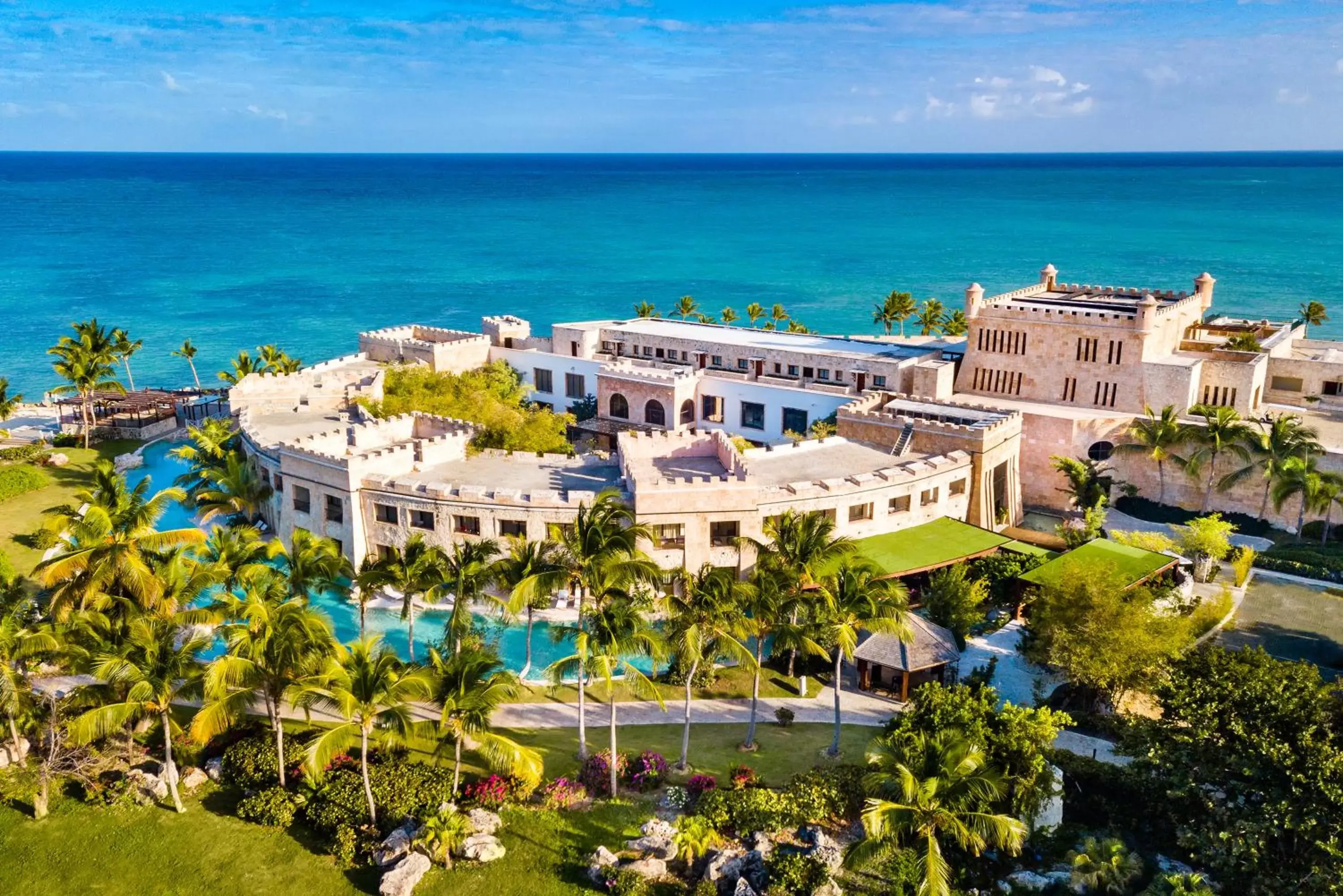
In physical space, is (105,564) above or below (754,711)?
above

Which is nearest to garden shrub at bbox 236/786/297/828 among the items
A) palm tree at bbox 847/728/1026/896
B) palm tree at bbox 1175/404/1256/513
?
palm tree at bbox 847/728/1026/896

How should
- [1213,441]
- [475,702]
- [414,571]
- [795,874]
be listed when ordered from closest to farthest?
1. [795,874]
2. [475,702]
3. [414,571]
4. [1213,441]

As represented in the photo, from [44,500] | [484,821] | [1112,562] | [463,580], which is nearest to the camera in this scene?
[484,821]

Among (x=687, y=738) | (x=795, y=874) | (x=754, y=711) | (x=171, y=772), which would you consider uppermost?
(x=754, y=711)

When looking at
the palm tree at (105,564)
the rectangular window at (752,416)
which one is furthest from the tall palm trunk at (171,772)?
the rectangular window at (752,416)

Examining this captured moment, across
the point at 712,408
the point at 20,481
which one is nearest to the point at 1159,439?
the point at 712,408

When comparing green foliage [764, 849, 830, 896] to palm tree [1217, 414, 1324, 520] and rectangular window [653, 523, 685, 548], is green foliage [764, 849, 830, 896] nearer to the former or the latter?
rectangular window [653, 523, 685, 548]

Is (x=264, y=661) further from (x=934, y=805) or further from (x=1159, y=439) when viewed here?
(x=1159, y=439)
